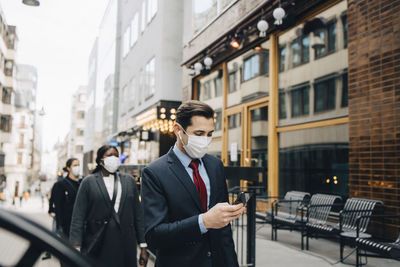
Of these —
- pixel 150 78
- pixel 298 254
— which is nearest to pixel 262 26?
pixel 298 254

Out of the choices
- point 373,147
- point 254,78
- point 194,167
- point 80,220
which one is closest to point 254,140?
point 254,78

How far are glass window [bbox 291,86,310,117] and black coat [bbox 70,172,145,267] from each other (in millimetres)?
5869

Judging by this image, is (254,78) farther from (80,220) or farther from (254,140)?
(80,220)

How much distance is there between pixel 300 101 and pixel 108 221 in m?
6.49

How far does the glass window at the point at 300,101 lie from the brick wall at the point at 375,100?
5.87 ft

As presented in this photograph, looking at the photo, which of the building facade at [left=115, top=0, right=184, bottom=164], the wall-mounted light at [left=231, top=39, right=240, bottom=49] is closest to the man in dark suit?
the wall-mounted light at [left=231, top=39, right=240, bottom=49]

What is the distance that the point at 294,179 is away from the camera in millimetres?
9367

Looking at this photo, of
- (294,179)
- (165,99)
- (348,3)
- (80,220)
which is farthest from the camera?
(165,99)

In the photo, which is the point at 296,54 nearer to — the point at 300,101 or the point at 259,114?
the point at 300,101

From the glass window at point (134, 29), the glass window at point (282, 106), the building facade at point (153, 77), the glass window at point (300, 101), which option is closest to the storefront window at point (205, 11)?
the building facade at point (153, 77)

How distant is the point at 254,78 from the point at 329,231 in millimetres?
6026

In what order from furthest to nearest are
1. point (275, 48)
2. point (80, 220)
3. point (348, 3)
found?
point (275, 48), point (348, 3), point (80, 220)

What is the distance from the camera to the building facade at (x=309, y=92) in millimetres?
6656

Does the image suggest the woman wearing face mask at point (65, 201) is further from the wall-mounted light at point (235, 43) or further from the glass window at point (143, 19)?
the glass window at point (143, 19)
